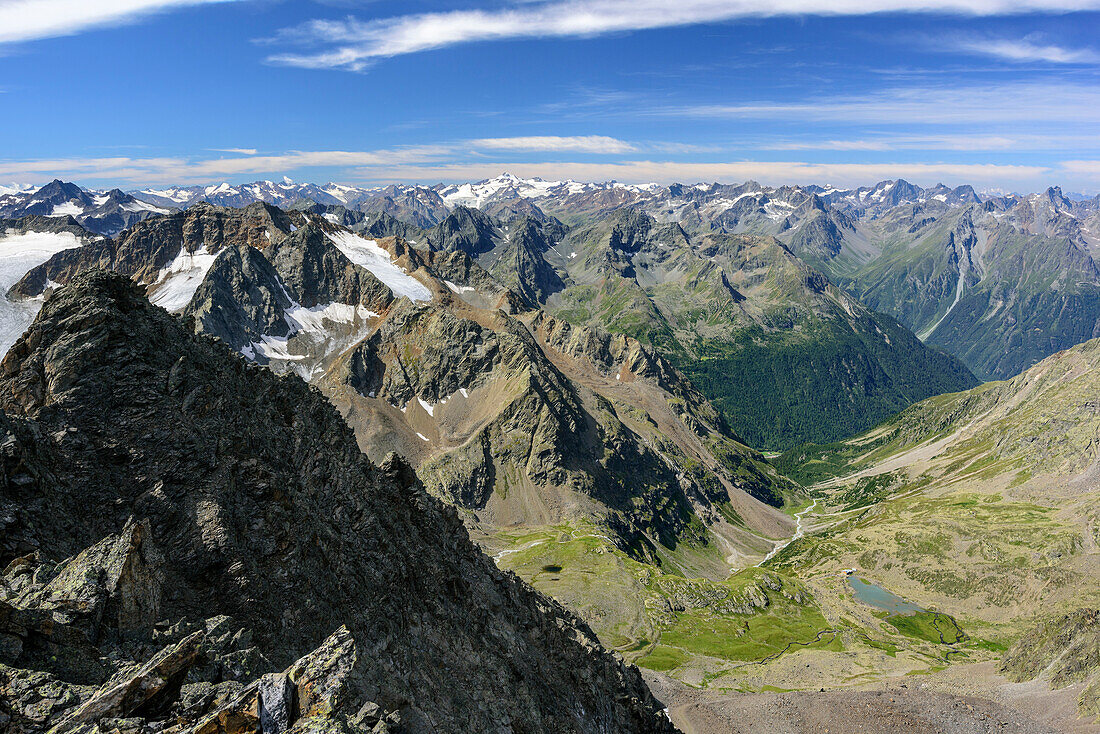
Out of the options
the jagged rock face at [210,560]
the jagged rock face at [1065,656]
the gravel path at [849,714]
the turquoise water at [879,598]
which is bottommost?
the turquoise water at [879,598]

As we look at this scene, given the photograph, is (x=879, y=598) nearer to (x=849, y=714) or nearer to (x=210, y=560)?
(x=849, y=714)

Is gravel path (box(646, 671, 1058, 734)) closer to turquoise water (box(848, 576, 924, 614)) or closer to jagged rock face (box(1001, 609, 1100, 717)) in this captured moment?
jagged rock face (box(1001, 609, 1100, 717))

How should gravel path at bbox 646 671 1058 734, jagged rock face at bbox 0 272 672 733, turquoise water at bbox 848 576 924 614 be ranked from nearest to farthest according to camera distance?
jagged rock face at bbox 0 272 672 733 < gravel path at bbox 646 671 1058 734 < turquoise water at bbox 848 576 924 614

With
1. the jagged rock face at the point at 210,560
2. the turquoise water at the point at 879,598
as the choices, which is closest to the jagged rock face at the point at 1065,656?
the turquoise water at the point at 879,598

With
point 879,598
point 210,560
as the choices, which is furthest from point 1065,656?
point 210,560

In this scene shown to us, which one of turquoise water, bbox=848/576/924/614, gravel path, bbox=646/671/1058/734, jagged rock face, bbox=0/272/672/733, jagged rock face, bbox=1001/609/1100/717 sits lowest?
turquoise water, bbox=848/576/924/614

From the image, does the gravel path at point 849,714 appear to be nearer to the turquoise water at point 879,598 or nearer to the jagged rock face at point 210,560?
the jagged rock face at point 210,560

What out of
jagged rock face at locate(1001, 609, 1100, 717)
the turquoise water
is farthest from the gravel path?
the turquoise water
